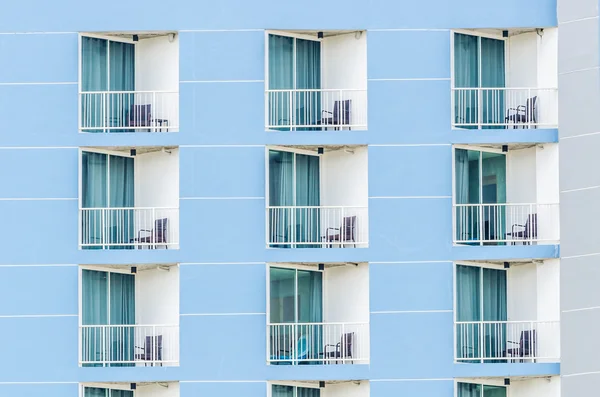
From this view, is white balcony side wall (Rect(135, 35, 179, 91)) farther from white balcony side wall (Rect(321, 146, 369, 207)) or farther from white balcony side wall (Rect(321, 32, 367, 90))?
white balcony side wall (Rect(321, 146, 369, 207))

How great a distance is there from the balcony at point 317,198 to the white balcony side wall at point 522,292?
12.7 ft

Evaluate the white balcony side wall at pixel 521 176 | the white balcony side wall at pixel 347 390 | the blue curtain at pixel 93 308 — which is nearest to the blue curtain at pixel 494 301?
the white balcony side wall at pixel 521 176

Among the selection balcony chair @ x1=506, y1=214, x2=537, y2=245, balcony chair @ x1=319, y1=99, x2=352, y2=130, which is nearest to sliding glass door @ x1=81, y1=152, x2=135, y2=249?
balcony chair @ x1=319, y1=99, x2=352, y2=130

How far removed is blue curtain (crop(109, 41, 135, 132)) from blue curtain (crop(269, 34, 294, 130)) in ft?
11.4

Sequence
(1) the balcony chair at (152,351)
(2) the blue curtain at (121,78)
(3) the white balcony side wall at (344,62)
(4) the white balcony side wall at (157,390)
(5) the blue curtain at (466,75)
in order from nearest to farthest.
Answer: (4) the white balcony side wall at (157,390) → (1) the balcony chair at (152,351) → (3) the white balcony side wall at (344,62) → (2) the blue curtain at (121,78) → (5) the blue curtain at (466,75)

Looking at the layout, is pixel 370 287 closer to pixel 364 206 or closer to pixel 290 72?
pixel 364 206

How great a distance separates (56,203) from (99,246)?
1473 mm

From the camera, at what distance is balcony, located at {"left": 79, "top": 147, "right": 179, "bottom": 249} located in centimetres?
4822

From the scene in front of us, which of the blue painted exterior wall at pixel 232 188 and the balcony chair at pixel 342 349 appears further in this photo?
the balcony chair at pixel 342 349

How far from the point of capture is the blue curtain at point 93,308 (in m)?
47.9

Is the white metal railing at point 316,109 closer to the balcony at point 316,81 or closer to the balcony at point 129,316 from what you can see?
the balcony at point 316,81

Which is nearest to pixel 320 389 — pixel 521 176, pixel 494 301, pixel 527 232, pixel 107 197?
pixel 494 301

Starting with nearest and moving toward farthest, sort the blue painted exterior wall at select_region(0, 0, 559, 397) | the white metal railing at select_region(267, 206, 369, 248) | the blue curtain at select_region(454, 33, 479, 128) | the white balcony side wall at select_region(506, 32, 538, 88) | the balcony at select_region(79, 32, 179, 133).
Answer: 1. the blue painted exterior wall at select_region(0, 0, 559, 397)
2. the white metal railing at select_region(267, 206, 369, 248)
3. the balcony at select_region(79, 32, 179, 133)
4. the blue curtain at select_region(454, 33, 479, 128)
5. the white balcony side wall at select_region(506, 32, 538, 88)

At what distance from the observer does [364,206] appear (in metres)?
48.2
